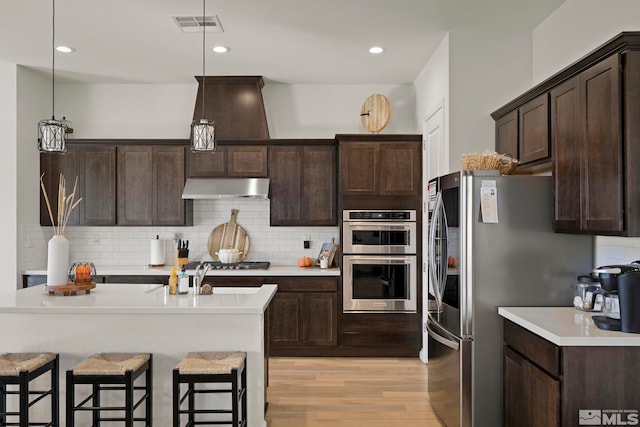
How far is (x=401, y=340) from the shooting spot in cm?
521

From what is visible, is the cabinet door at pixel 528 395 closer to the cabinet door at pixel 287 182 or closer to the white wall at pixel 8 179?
the cabinet door at pixel 287 182

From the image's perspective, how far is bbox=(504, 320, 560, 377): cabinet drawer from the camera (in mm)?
2414

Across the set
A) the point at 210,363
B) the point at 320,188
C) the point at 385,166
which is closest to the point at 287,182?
the point at 320,188

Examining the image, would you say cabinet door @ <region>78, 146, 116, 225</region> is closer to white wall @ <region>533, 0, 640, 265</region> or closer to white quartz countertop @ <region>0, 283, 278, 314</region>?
white quartz countertop @ <region>0, 283, 278, 314</region>

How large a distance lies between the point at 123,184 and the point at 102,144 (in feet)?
1.57

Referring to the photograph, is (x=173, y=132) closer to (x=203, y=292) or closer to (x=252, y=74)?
(x=252, y=74)

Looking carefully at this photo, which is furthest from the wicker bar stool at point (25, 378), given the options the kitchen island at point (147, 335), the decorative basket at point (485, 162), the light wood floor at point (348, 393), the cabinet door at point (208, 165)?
the cabinet door at point (208, 165)

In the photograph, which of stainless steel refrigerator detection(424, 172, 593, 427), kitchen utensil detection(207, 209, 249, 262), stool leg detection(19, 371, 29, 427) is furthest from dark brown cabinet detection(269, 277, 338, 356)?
stool leg detection(19, 371, 29, 427)

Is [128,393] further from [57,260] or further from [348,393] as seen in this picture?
[348,393]

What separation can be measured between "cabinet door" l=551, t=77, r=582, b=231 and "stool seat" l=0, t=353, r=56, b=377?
2981 mm

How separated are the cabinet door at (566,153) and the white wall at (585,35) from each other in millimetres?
327

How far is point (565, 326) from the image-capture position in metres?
2.55

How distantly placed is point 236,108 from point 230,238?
1416 mm

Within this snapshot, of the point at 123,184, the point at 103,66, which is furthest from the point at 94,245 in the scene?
the point at 103,66
